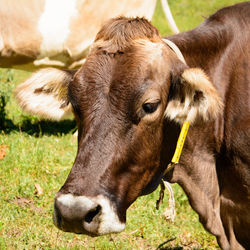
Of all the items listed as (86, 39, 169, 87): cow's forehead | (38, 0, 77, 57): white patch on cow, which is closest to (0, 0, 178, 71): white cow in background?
(38, 0, 77, 57): white patch on cow

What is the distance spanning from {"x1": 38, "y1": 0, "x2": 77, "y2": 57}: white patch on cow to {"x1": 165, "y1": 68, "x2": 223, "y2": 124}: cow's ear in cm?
348

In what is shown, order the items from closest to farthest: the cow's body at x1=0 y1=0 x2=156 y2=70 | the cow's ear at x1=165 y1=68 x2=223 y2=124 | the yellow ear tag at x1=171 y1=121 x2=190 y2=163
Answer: the cow's ear at x1=165 y1=68 x2=223 y2=124, the yellow ear tag at x1=171 y1=121 x2=190 y2=163, the cow's body at x1=0 y1=0 x2=156 y2=70

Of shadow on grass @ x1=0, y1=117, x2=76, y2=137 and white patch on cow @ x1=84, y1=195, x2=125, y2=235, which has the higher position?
white patch on cow @ x1=84, y1=195, x2=125, y2=235

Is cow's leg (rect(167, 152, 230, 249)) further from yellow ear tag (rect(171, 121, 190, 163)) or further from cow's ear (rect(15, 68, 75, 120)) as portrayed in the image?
cow's ear (rect(15, 68, 75, 120))

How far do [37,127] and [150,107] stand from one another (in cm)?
390

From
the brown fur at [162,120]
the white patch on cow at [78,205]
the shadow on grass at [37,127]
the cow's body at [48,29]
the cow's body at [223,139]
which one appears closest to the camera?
the white patch on cow at [78,205]

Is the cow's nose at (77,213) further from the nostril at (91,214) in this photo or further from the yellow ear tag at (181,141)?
the yellow ear tag at (181,141)

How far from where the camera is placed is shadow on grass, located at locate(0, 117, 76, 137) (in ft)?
20.1

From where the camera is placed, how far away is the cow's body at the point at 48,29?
5.93 metres

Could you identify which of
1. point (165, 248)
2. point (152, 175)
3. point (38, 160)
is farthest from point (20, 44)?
point (152, 175)

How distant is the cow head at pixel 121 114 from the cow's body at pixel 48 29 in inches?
124

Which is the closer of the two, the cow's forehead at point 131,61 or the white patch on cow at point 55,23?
the cow's forehead at point 131,61

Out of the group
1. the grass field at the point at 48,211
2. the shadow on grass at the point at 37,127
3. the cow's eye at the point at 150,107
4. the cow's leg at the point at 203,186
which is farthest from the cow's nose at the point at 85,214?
the shadow on grass at the point at 37,127

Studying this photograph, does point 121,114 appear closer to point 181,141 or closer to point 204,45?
point 181,141
